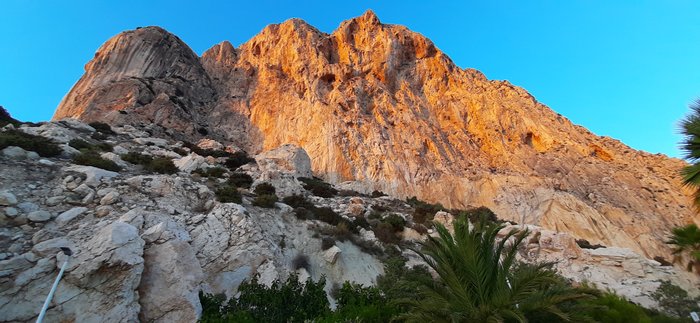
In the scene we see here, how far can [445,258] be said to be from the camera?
26.3ft

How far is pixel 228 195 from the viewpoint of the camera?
1466 cm

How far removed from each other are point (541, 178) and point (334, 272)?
2783 centimetres

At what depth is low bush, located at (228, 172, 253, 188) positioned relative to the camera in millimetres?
18094

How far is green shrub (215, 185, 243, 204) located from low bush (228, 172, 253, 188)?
286cm

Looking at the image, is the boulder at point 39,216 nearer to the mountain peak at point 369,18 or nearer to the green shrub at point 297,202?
the green shrub at point 297,202

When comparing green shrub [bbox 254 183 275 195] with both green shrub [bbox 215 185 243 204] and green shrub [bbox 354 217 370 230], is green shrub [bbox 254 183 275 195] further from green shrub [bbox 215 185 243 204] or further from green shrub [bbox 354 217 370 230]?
green shrub [bbox 354 217 370 230]

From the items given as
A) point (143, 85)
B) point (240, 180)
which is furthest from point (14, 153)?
point (143, 85)

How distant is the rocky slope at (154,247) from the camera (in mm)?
8164

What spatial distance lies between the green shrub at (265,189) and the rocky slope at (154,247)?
0.52 meters

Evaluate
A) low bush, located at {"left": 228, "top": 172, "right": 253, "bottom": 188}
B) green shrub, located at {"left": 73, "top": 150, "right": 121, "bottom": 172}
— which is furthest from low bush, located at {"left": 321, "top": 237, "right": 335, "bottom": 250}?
green shrub, located at {"left": 73, "top": 150, "right": 121, "bottom": 172}

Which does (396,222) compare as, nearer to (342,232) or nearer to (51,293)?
(342,232)

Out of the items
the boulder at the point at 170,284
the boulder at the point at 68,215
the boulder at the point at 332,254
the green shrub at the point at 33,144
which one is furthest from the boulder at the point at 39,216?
the boulder at the point at 332,254

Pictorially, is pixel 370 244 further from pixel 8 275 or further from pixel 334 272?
pixel 8 275

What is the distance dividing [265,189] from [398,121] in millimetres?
25572
